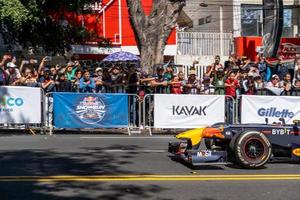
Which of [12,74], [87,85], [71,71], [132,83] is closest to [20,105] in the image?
[12,74]

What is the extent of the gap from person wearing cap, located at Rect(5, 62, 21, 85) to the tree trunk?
14.9 ft

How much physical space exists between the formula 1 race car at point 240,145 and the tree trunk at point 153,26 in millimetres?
9846

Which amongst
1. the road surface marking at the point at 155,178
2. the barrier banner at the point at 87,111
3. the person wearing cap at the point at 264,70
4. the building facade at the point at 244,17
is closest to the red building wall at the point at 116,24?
the building facade at the point at 244,17

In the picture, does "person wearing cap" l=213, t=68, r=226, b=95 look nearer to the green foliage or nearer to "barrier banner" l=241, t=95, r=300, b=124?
"barrier banner" l=241, t=95, r=300, b=124

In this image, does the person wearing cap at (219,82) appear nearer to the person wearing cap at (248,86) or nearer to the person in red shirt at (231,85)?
the person in red shirt at (231,85)

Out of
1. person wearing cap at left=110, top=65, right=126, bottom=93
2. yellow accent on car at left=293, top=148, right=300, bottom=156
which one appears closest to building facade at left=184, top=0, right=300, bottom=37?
person wearing cap at left=110, top=65, right=126, bottom=93

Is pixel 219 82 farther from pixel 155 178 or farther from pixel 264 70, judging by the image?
pixel 155 178

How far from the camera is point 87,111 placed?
15992 mm

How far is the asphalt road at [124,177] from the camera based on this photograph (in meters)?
7.66

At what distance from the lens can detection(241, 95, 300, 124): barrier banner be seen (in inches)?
665

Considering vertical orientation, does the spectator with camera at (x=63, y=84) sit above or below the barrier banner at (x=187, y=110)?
above

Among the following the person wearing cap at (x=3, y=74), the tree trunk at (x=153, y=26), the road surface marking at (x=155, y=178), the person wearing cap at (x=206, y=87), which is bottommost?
the road surface marking at (x=155, y=178)

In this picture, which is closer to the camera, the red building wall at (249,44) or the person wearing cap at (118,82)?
the person wearing cap at (118,82)

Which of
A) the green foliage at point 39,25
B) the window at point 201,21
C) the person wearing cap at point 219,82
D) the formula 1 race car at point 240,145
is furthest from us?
the window at point 201,21
